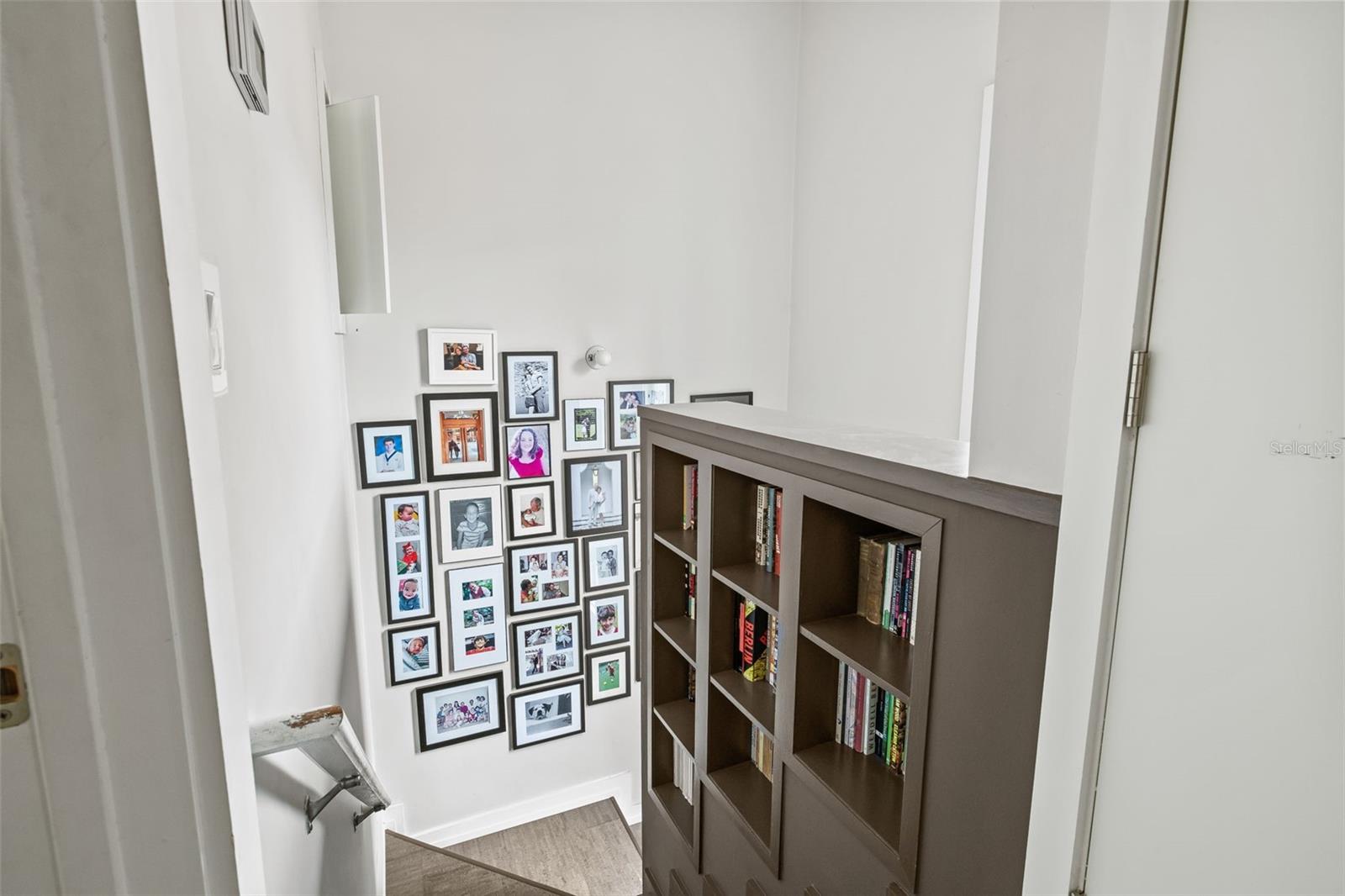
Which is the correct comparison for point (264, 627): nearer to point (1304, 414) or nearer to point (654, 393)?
point (1304, 414)

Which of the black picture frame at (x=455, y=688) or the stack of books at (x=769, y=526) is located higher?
the stack of books at (x=769, y=526)

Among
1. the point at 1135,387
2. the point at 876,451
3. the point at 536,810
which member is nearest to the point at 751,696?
the point at 876,451

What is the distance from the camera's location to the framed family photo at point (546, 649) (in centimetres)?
323

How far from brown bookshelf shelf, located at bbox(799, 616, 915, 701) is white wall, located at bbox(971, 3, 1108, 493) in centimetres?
45

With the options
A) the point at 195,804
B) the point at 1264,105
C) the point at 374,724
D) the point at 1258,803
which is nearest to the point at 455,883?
the point at 374,724

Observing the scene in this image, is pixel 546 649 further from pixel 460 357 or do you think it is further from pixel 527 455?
pixel 460 357

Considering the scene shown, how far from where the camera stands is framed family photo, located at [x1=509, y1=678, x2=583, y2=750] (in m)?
3.26

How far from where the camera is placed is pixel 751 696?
1.70 meters

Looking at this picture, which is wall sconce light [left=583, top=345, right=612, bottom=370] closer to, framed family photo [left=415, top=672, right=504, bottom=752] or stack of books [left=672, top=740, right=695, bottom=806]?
framed family photo [left=415, top=672, right=504, bottom=752]

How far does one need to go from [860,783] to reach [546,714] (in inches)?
90.8

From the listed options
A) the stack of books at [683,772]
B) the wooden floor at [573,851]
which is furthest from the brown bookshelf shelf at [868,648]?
the wooden floor at [573,851]

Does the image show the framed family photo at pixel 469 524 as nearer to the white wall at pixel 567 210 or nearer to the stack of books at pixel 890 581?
the white wall at pixel 567 210

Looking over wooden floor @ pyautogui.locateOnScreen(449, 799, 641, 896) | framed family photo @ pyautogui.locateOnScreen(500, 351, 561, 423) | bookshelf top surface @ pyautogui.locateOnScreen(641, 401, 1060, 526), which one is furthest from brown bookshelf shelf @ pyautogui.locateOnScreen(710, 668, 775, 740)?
wooden floor @ pyautogui.locateOnScreen(449, 799, 641, 896)

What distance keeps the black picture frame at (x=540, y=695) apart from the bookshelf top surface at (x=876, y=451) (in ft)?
6.47
